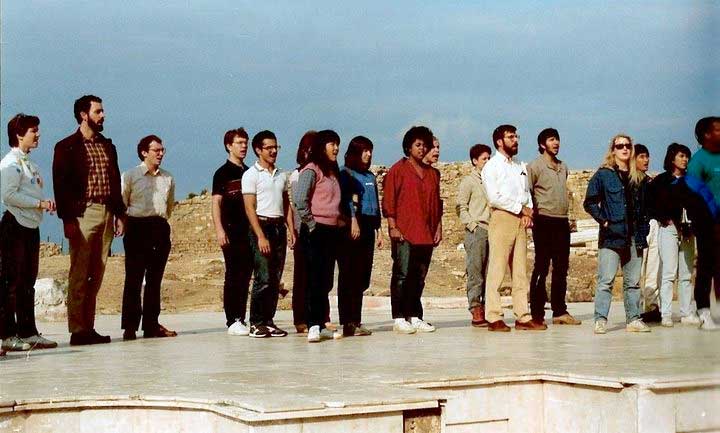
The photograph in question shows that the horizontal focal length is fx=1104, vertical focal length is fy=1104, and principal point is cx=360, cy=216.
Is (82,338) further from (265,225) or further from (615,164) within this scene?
(615,164)

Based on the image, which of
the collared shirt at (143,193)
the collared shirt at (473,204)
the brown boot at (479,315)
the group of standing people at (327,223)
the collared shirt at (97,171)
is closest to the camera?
the group of standing people at (327,223)

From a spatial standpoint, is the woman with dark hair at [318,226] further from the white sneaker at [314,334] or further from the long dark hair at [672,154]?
the long dark hair at [672,154]

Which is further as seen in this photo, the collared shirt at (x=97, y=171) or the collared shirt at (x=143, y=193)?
the collared shirt at (x=143, y=193)

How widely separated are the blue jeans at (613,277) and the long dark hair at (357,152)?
221 cm

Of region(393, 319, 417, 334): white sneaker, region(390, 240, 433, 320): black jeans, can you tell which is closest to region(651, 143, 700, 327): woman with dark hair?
region(390, 240, 433, 320): black jeans

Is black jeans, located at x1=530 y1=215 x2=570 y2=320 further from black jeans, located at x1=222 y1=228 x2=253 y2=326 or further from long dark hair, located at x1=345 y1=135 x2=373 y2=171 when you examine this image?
black jeans, located at x1=222 y1=228 x2=253 y2=326

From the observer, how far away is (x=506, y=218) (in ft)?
31.9

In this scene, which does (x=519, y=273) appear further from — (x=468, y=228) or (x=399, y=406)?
(x=399, y=406)

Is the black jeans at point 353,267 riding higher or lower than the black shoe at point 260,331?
higher

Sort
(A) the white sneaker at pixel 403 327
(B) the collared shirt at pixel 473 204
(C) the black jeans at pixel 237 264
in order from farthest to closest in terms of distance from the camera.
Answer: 1. (B) the collared shirt at pixel 473 204
2. (C) the black jeans at pixel 237 264
3. (A) the white sneaker at pixel 403 327

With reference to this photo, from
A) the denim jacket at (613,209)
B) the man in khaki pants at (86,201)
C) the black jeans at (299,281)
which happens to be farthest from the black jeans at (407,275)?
the man in khaki pants at (86,201)

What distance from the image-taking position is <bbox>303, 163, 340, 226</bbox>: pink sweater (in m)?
9.05

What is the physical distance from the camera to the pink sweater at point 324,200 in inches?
356

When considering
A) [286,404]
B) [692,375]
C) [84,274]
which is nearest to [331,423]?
[286,404]
